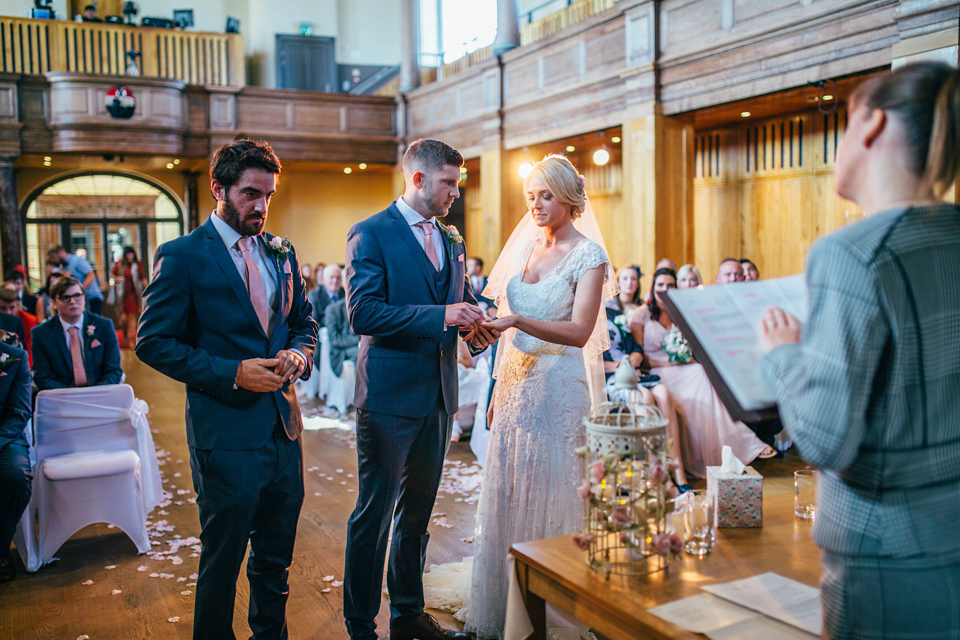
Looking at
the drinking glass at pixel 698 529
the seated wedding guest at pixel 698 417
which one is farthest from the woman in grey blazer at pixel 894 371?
the seated wedding guest at pixel 698 417

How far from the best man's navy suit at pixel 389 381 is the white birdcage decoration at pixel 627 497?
882 mm

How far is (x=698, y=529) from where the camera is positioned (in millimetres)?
1846

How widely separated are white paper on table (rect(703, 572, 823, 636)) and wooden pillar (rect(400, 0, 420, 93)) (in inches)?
487

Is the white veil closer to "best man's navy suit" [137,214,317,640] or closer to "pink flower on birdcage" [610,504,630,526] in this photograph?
"best man's navy suit" [137,214,317,640]

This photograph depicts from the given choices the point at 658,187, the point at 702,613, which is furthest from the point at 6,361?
the point at 658,187

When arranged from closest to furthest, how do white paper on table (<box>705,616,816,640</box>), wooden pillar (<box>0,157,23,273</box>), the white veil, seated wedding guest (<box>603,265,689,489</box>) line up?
white paper on table (<box>705,616,816,640</box>)
the white veil
seated wedding guest (<box>603,265,689,489</box>)
wooden pillar (<box>0,157,23,273</box>)

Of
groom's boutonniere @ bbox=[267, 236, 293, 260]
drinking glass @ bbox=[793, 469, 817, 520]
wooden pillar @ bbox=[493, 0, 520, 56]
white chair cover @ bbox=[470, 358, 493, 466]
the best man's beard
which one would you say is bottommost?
white chair cover @ bbox=[470, 358, 493, 466]

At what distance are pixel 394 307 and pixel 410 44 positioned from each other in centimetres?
1145

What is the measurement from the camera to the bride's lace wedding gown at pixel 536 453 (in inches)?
108

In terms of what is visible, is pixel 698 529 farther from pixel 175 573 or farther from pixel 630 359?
pixel 630 359

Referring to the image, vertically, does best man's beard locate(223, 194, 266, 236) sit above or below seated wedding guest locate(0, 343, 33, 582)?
above

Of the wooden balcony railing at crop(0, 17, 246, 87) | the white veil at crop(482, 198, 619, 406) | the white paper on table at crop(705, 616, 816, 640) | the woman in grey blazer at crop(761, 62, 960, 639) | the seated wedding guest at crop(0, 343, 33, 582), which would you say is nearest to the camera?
the woman in grey blazer at crop(761, 62, 960, 639)

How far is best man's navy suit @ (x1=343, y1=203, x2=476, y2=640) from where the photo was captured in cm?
249

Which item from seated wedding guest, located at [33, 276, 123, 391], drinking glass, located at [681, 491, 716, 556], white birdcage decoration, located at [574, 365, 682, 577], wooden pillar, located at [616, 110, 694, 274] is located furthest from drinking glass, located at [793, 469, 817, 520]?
wooden pillar, located at [616, 110, 694, 274]
